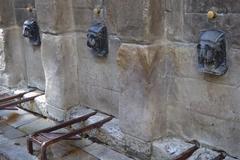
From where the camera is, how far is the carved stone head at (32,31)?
172 inches

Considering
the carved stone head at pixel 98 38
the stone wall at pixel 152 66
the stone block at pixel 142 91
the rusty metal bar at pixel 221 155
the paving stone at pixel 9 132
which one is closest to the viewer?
the stone wall at pixel 152 66

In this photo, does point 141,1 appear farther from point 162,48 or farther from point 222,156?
point 222,156

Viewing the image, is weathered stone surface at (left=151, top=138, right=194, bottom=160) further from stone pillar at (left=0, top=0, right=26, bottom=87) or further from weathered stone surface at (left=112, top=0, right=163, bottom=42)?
stone pillar at (left=0, top=0, right=26, bottom=87)

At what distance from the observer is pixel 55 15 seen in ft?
12.5

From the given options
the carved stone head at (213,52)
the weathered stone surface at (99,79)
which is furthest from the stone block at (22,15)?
the carved stone head at (213,52)

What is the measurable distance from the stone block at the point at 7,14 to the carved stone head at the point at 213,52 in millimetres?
2806

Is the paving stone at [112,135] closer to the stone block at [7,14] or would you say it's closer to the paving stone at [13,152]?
the paving stone at [13,152]

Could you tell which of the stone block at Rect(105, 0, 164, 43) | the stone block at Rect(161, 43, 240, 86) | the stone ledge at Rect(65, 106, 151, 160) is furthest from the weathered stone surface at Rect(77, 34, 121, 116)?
the stone block at Rect(161, 43, 240, 86)

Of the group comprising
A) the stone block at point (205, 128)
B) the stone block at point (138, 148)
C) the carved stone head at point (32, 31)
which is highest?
the carved stone head at point (32, 31)

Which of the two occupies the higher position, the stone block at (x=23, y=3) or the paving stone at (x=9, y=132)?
the stone block at (x=23, y=3)

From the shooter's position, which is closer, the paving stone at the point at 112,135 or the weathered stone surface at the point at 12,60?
the paving stone at the point at 112,135

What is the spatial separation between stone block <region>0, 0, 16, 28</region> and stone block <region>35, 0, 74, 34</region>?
0.88 metres

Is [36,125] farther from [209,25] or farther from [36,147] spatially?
[209,25]

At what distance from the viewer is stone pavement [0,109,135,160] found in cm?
340
